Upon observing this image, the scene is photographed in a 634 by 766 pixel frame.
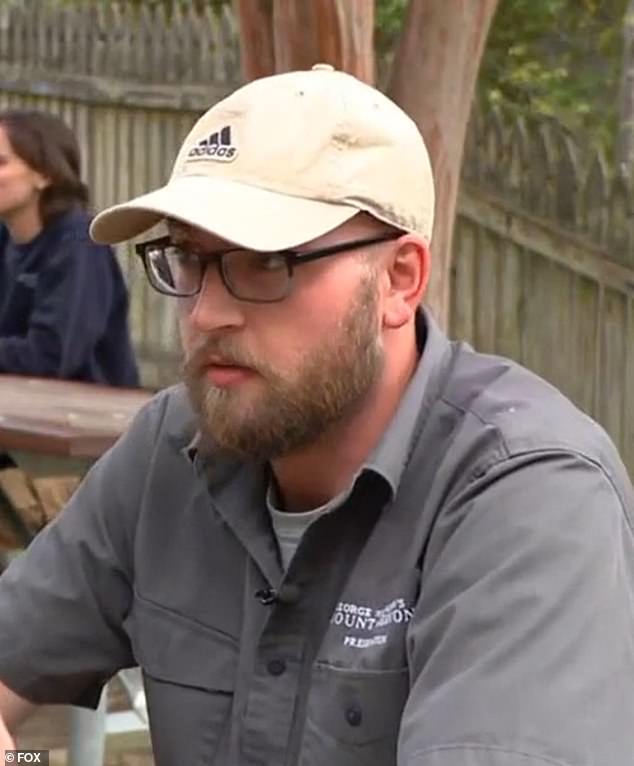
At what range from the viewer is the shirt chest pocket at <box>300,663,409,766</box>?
1700 millimetres

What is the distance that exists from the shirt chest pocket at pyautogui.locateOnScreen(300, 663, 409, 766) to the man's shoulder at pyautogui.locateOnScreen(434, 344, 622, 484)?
0.25 meters

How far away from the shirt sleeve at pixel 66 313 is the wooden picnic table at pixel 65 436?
210 millimetres

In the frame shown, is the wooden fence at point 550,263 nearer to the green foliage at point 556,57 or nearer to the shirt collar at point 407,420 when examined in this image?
the green foliage at point 556,57

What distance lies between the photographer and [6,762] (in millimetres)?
1965

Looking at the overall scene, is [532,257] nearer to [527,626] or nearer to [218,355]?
[218,355]

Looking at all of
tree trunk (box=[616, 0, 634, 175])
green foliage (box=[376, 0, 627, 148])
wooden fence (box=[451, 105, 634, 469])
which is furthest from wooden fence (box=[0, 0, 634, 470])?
tree trunk (box=[616, 0, 634, 175])

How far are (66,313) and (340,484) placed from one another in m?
2.58

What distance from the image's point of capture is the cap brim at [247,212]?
1.75 m

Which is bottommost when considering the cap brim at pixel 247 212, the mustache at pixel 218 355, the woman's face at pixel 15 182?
the woman's face at pixel 15 182

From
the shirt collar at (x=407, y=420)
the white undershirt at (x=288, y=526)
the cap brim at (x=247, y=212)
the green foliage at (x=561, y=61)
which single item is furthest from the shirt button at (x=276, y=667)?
the green foliage at (x=561, y=61)

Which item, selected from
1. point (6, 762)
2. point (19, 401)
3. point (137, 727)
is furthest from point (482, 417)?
point (137, 727)

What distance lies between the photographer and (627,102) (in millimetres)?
8516

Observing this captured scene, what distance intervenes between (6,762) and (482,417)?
691mm

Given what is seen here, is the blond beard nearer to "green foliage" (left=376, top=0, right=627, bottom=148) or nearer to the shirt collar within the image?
the shirt collar
